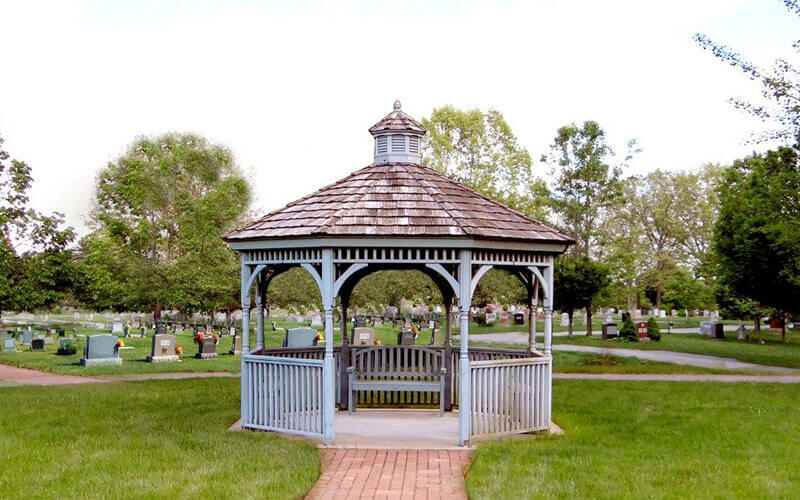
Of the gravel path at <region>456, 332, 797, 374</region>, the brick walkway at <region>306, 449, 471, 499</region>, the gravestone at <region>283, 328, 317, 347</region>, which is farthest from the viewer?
the gravel path at <region>456, 332, 797, 374</region>

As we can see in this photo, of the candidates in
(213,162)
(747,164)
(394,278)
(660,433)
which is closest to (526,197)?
(394,278)

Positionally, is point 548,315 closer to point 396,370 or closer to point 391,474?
point 396,370

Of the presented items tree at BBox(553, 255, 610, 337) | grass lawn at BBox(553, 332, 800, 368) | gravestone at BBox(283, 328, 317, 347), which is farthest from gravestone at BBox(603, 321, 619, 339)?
gravestone at BBox(283, 328, 317, 347)

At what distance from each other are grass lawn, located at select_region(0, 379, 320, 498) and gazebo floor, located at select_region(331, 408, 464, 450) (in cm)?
95

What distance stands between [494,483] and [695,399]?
8.46m

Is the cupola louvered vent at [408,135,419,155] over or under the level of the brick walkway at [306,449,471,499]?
over

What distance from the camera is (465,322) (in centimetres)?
1114

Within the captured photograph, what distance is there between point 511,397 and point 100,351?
15.2 m

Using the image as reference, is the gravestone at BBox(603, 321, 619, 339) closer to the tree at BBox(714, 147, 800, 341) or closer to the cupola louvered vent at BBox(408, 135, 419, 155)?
the tree at BBox(714, 147, 800, 341)

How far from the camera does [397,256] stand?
1123 centimetres

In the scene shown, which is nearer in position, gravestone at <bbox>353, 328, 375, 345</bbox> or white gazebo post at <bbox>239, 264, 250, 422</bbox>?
white gazebo post at <bbox>239, 264, 250, 422</bbox>

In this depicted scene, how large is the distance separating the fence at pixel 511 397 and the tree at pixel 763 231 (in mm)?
11082

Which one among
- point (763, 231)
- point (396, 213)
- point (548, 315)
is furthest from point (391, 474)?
point (763, 231)

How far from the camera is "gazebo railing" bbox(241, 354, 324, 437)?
11.6 m
